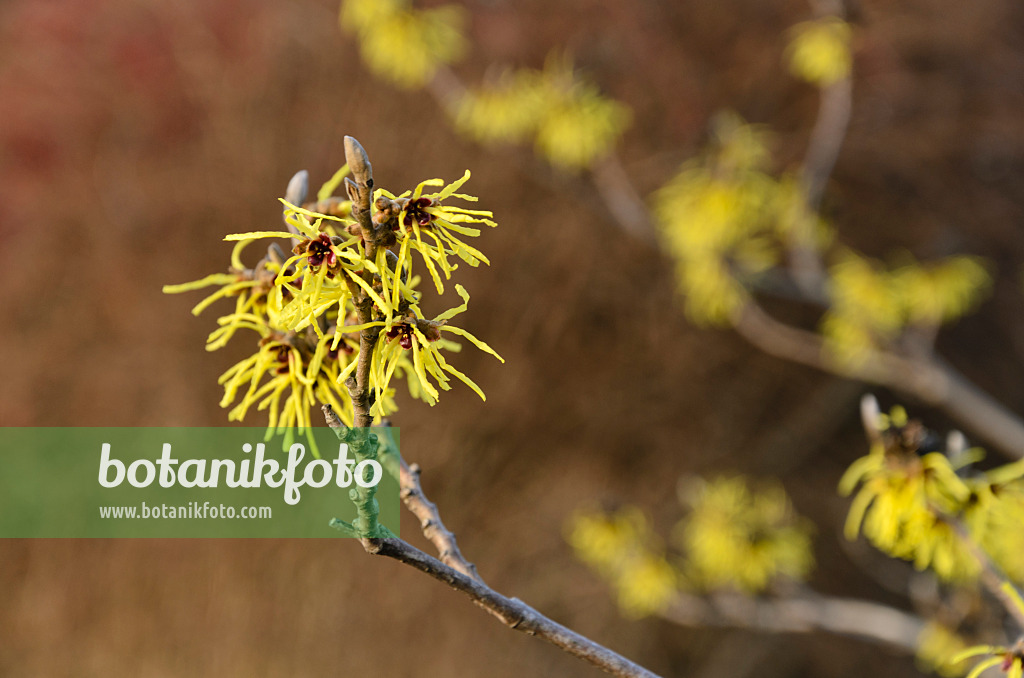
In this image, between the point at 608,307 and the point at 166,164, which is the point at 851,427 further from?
the point at 166,164

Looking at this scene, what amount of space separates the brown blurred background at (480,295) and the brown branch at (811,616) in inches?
13.9

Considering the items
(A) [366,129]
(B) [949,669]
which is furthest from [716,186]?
(A) [366,129]

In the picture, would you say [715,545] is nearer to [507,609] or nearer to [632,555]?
[632,555]

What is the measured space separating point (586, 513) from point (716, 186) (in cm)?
64

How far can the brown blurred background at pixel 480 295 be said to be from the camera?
167 centimetres

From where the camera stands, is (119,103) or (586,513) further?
(119,103)

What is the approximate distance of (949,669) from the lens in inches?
40.3

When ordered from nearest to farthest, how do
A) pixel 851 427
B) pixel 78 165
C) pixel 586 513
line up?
pixel 586 513 < pixel 78 165 < pixel 851 427

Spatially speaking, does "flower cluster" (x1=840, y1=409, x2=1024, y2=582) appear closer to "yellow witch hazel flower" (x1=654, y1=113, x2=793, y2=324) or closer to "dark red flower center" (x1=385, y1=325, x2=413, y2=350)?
"dark red flower center" (x1=385, y1=325, x2=413, y2=350)

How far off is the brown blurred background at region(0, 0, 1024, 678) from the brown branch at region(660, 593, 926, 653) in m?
0.35

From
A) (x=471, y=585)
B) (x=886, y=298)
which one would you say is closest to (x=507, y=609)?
(x=471, y=585)

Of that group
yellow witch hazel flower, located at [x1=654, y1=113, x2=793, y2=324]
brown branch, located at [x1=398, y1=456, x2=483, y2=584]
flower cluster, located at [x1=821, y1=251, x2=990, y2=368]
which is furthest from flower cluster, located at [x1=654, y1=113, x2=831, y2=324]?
brown branch, located at [x1=398, y1=456, x2=483, y2=584]

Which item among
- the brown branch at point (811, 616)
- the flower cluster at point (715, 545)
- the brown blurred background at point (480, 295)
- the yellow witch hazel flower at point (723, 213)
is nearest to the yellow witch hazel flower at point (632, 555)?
the flower cluster at point (715, 545)

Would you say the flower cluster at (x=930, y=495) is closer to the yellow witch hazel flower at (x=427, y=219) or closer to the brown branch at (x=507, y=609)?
the brown branch at (x=507, y=609)
